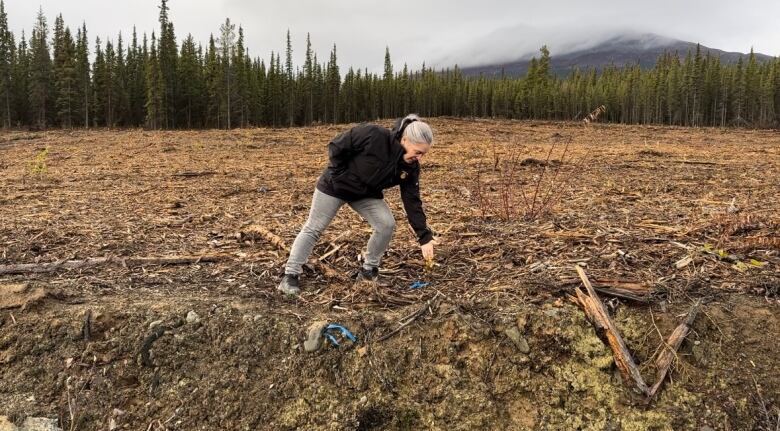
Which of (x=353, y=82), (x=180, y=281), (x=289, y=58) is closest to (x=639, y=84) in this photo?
(x=353, y=82)

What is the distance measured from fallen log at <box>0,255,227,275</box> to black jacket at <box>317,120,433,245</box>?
1.79 m

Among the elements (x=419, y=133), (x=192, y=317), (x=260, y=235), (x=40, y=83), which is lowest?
(x=192, y=317)

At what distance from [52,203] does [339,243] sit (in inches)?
231

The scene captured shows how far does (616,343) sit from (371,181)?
2.11 metres

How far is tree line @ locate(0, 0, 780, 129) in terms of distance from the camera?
51.1 metres

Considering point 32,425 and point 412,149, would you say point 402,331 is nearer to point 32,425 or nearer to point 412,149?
point 412,149

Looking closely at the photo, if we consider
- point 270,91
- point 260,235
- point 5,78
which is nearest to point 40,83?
point 5,78

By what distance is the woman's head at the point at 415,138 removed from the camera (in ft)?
12.2

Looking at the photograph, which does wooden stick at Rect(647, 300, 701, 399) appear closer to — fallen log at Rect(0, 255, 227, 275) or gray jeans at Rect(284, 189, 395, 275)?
gray jeans at Rect(284, 189, 395, 275)

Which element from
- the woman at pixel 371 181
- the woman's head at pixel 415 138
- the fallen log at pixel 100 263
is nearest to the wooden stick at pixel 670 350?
the woman at pixel 371 181

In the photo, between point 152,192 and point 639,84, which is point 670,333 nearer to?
point 152,192

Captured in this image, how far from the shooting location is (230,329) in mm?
3508

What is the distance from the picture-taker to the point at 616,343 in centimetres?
328

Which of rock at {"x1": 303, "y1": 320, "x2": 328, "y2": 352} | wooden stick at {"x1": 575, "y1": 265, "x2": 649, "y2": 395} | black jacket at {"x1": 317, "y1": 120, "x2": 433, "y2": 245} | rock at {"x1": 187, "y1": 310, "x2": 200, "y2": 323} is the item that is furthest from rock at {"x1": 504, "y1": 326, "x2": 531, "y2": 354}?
rock at {"x1": 187, "y1": 310, "x2": 200, "y2": 323}
